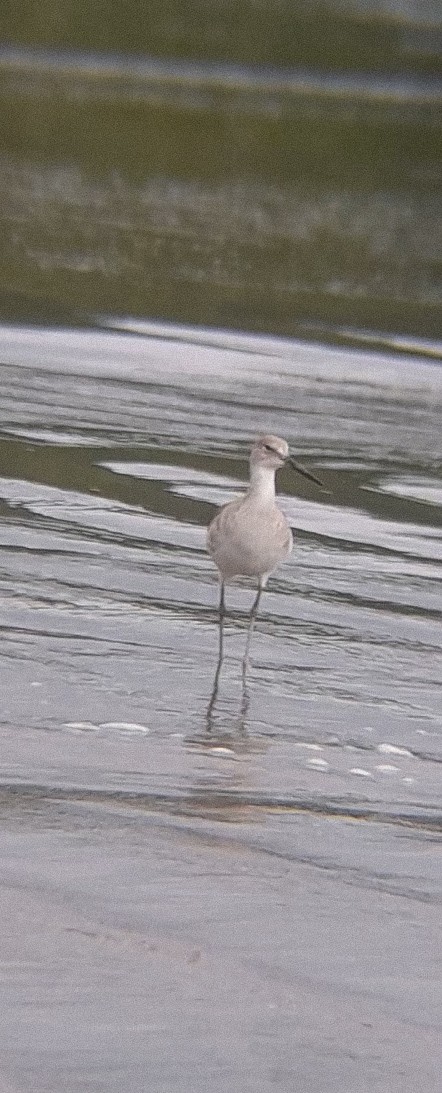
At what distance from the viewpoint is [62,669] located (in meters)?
10.3

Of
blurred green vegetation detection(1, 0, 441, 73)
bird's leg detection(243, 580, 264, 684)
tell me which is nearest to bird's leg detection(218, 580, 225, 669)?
bird's leg detection(243, 580, 264, 684)

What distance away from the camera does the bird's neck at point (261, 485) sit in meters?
11.0

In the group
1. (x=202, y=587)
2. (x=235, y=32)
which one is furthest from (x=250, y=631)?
(x=235, y=32)

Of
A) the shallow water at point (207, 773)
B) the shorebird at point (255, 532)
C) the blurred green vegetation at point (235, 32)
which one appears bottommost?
the shallow water at point (207, 773)

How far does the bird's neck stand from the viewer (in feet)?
36.0

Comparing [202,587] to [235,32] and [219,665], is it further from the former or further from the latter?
[235,32]

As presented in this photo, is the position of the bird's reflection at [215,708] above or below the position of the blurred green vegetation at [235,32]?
below

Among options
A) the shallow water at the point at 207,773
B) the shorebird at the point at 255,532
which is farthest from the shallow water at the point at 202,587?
the shorebird at the point at 255,532

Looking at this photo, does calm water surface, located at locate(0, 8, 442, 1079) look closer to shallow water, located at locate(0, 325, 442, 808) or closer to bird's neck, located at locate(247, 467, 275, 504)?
shallow water, located at locate(0, 325, 442, 808)

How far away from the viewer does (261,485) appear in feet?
36.0

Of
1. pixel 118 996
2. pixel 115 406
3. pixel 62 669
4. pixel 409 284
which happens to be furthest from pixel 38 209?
pixel 118 996

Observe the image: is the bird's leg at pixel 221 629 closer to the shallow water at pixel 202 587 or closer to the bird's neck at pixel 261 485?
the shallow water at pixel 202 587

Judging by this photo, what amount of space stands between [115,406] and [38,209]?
1538 cm

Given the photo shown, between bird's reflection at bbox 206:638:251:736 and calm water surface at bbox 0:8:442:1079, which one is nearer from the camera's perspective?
calm water surface at bbox 0:8:442:1079
